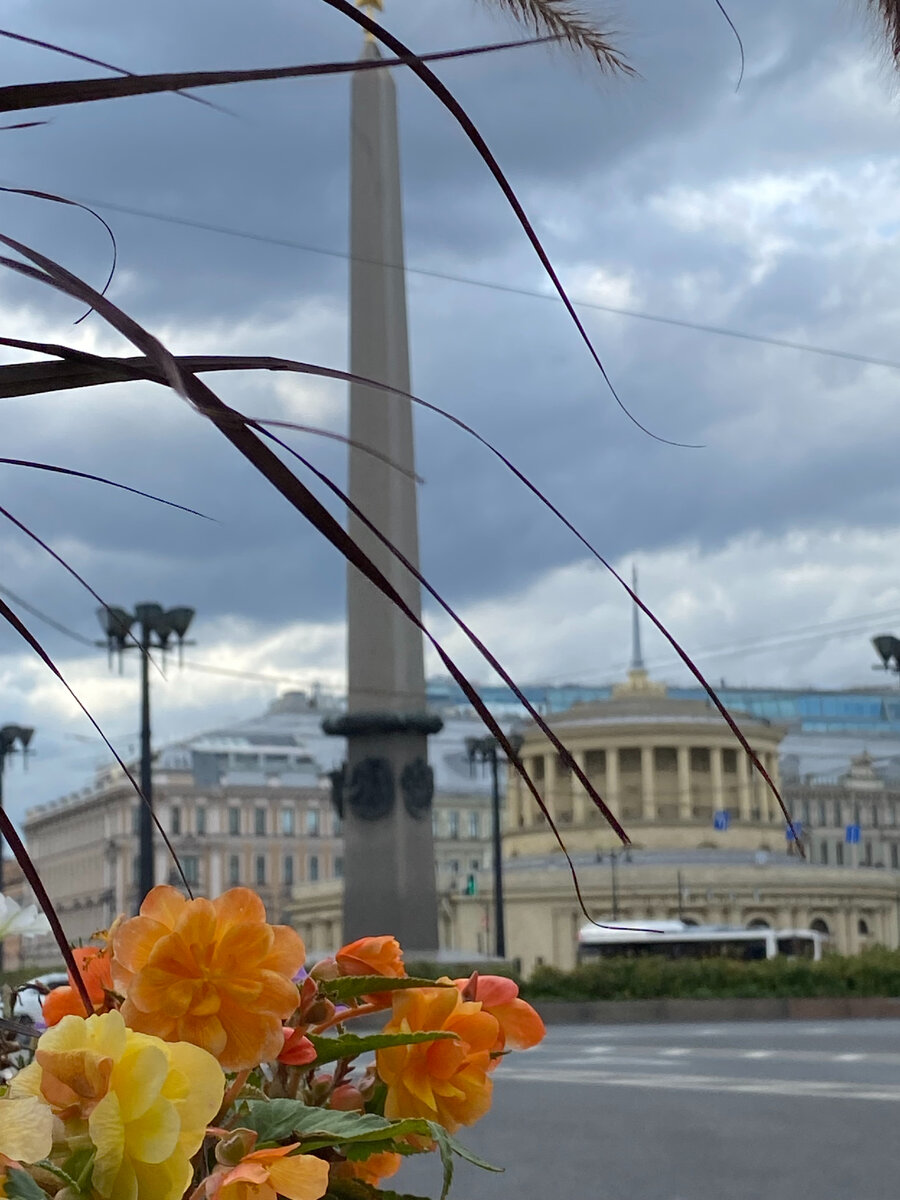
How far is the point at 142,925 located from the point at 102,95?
1.70 ft

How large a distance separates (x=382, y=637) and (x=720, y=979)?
381 inches

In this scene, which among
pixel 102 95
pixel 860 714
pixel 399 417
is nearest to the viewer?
pixel 102 95

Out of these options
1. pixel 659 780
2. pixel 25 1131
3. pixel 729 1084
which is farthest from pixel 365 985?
pixel 659 780

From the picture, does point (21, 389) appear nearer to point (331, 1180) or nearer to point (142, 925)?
point (142, 925)

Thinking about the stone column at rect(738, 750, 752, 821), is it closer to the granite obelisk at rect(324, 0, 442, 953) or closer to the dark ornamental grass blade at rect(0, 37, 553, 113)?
the granite obelisk at rect(324, 0, 442, 953)

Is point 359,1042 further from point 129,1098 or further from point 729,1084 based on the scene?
point 729,1084

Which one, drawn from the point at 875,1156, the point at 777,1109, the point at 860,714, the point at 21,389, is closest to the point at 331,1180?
the point at 21,389

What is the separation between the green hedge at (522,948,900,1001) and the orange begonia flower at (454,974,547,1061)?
30626mm

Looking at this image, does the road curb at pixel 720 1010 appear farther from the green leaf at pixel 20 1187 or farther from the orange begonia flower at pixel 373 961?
the green leaf at pixel 20 1187

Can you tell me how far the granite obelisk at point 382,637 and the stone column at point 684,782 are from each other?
53920 mm

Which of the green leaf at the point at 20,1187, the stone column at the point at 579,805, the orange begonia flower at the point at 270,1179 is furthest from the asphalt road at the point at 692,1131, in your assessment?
the stone column at the point at 579,805

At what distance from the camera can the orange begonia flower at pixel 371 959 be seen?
4.89ft

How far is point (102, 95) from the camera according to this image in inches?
46.9

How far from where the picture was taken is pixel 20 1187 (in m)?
0.99
